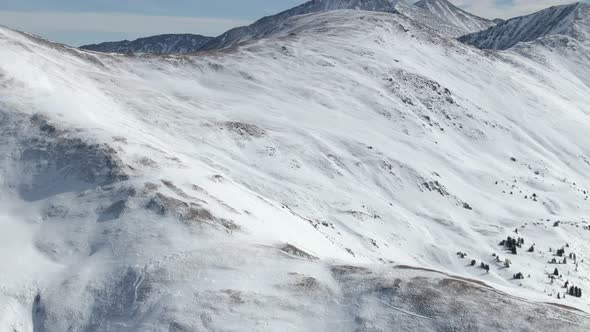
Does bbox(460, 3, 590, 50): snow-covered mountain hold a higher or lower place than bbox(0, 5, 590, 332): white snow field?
higher

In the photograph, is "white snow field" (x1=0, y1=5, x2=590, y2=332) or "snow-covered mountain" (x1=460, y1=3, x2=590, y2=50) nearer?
"white snow field" (x1=0, y1=5, x2=590, y2=332)

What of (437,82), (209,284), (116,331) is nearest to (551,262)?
(209,284)

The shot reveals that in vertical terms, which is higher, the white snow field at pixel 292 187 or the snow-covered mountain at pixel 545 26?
the snow-covered mountain at pixel 545 26

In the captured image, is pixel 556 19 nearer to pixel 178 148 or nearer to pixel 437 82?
pixel 437 82

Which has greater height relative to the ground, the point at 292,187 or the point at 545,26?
the point at 545,26

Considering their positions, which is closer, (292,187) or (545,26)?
(292,187)
